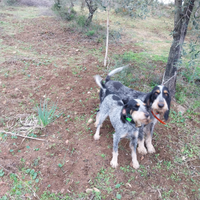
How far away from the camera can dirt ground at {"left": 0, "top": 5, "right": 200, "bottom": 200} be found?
2846 millimetres

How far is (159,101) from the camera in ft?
9.64

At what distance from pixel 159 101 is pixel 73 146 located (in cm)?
196

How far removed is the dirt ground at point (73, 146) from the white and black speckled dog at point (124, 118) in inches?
10.8

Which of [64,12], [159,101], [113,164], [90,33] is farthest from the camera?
[64,12]

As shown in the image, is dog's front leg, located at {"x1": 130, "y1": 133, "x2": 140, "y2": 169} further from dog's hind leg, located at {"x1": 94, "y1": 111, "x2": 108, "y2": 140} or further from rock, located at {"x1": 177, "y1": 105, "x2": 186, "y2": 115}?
rock, located at {"x1": 177, "y1": 105, "x2": 186, "y2": 115}

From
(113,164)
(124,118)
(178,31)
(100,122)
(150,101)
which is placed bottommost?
(113,164)

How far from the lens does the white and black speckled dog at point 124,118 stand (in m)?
2.75

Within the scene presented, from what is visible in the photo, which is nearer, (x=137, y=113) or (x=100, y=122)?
(x=137, y=113)

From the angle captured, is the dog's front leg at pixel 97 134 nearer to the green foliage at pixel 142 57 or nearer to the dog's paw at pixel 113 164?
the dog's paw at pixel 113 164

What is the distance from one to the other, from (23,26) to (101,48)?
549 cm

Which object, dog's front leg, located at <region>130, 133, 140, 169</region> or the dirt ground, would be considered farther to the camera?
dog's front leg, located at <region>130, 133, 140, 169</region>

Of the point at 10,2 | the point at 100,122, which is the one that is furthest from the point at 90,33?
the point at 10,2

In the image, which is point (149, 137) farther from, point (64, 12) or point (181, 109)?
point (64, 12)

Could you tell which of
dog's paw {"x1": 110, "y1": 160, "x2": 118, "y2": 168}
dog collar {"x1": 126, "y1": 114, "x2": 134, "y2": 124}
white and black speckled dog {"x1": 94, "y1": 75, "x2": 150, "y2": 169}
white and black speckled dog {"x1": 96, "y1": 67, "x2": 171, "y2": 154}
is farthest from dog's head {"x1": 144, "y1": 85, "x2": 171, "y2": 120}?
dog's paw {"x1": 110, "y1": 160, "x2": 118, "y2": 168}
